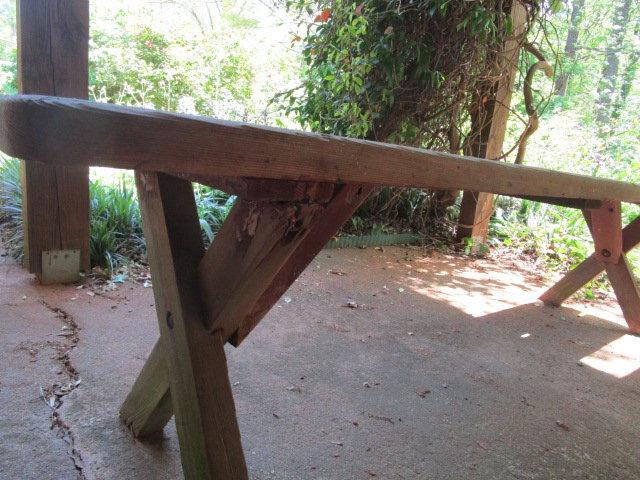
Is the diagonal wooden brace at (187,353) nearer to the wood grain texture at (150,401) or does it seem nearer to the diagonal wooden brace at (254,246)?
the diagonal wooden brace at (254,246)

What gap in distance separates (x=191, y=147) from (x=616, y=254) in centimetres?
290

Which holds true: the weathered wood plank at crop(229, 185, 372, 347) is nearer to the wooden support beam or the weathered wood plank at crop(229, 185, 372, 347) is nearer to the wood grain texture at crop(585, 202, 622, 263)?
the wood grain texture at crop(585, 202, 622, 263)

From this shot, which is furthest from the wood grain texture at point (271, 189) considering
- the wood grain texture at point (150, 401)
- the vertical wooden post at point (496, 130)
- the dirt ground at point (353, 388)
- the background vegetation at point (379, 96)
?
the vertical wooden post at point (496, 130)

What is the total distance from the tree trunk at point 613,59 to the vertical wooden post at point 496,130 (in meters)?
6.28

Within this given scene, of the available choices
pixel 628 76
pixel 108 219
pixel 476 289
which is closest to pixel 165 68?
pixel 108 219

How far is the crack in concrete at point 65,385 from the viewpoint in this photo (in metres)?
1.39

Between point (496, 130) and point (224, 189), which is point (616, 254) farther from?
point (224, 189)

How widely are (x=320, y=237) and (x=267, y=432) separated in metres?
0.85

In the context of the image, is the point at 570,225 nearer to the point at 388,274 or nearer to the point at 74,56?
the point at 388,274

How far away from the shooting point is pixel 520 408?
1901 millimetres

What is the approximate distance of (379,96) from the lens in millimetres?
3848

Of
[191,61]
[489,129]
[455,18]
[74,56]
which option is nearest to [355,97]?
[455,18]

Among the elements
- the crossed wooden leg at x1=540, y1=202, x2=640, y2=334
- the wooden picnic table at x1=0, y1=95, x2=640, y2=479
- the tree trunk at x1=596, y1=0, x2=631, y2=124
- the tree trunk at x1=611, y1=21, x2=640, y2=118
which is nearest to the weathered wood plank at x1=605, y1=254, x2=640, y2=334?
the crossed wooden leg at x1=540, y1=202, x2=640, y2=334

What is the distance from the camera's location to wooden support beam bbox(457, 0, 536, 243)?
3.97 meters
